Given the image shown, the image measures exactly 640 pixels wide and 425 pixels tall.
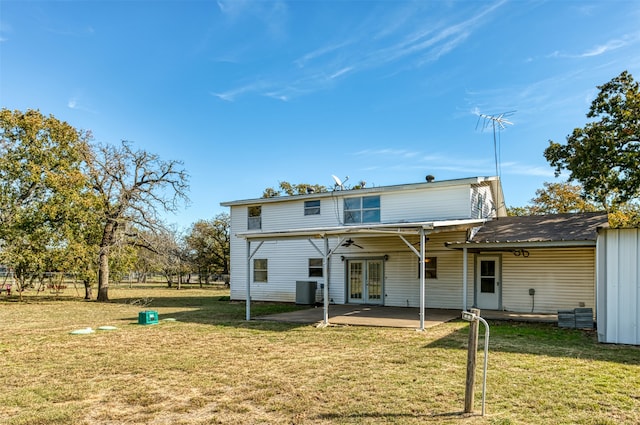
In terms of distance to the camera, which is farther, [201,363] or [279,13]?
[279,13]

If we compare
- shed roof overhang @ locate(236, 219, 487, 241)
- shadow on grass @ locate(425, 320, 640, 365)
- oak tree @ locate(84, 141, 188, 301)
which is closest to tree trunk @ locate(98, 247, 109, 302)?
oak tree @ locate(84, 141, 188, 301)

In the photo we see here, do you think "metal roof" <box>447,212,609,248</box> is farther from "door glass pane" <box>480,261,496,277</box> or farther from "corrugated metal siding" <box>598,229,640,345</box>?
"corrugated metal siding" <box>598,229,640,345</box>

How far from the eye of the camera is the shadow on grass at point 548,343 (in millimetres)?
7714

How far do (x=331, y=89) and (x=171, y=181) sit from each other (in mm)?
9020

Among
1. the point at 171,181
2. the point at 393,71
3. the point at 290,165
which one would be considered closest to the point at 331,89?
the point at 393,71

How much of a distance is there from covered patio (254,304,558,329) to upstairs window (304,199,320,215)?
4.79 meters

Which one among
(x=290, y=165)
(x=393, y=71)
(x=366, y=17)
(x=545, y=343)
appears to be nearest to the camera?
(x=545, y=343)

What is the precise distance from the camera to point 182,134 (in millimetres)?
20766

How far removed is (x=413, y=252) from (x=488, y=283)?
2787 millimetres

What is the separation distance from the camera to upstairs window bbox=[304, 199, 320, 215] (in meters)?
18.5

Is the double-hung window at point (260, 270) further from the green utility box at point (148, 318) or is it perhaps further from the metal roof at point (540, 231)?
the metal roof at point (540, 231)

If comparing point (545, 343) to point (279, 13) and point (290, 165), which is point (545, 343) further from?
point (290, 165)

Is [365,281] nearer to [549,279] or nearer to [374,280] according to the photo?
[374,280]

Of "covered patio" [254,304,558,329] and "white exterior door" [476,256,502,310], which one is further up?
"white exterior door" [476,256,502,310]
